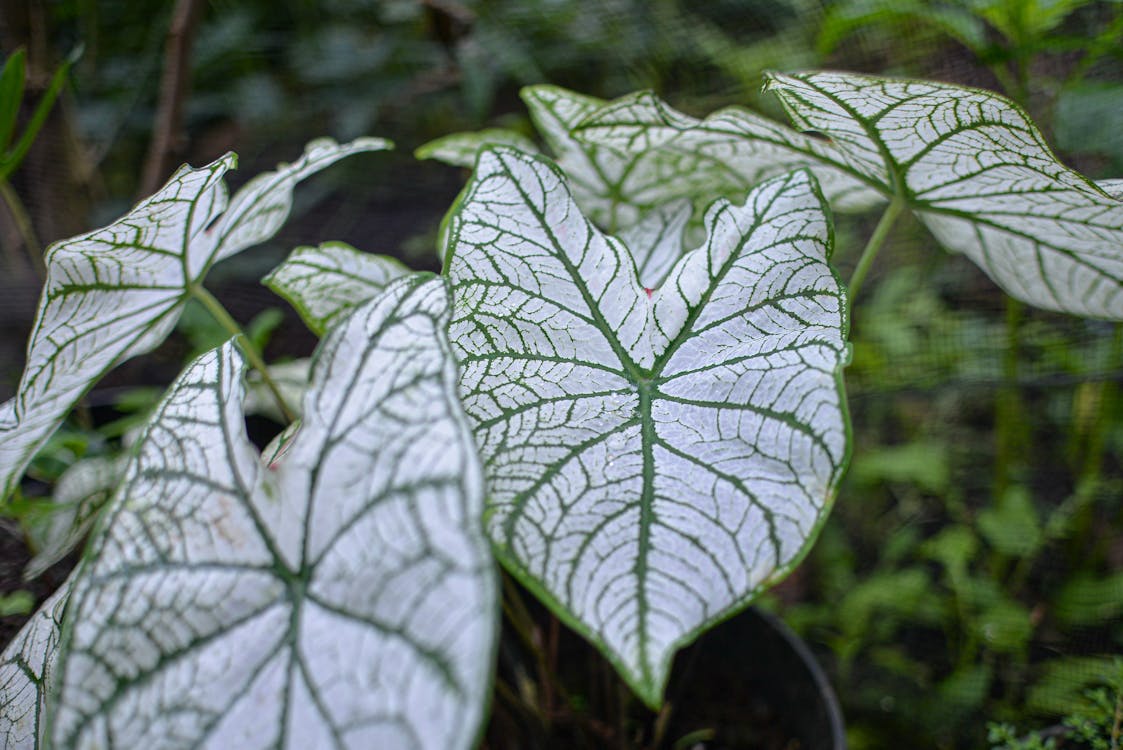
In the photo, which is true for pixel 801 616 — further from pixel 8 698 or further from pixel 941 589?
pixel 8 698

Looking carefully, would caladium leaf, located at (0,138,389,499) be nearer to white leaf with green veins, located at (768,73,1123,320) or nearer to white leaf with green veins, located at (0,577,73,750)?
white leaf with green veins, located at (0,577,73,750)

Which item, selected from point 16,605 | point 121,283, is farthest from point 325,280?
point 16,605

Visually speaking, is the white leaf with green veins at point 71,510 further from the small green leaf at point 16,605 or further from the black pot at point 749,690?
the black pot at point 749,690

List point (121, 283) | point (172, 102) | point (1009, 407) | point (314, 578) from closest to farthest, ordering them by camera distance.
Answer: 1. point (314, 578)
2. point (121, 283)
3. point (1009, 407)
4. point (172, 102)

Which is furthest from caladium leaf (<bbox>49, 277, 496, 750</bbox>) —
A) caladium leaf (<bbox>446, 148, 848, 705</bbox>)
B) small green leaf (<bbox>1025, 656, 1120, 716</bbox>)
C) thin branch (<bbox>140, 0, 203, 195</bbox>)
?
thin branch (<bbox>140, 0, 203, 195</bbox>)

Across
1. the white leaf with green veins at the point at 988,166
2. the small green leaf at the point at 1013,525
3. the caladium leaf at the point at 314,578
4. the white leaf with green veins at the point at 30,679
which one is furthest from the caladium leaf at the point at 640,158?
the small green leaf at the point at 1013,525

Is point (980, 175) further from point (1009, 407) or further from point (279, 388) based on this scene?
point (279, 388)

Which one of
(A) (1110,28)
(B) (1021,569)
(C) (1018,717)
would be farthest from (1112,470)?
(A) (1110,28)
